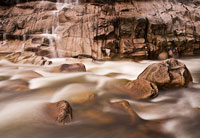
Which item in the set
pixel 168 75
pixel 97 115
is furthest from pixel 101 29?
pixel 97 115

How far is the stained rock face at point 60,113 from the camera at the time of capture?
8.16 feet

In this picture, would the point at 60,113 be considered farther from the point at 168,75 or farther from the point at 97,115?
the point at 168,75

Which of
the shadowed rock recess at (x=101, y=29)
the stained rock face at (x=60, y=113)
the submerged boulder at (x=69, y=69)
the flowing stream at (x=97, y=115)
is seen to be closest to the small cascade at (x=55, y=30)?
the shadowed rock recess at (x=101, y=29)

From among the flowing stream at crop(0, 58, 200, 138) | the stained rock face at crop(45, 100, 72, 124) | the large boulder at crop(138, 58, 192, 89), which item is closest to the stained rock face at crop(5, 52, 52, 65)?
the flowing stream at crop(0, 58, 200, 138)

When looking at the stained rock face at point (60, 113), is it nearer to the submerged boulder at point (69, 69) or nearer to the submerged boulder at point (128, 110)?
the submerged boulder at point (128, 110)

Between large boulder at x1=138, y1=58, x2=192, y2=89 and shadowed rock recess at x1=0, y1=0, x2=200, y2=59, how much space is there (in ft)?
16.9

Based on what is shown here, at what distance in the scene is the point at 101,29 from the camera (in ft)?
31.0

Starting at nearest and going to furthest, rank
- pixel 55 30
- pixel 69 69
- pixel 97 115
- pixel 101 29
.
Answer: pixel 97 115, pixel 69 69, pixel 101 29, pixel 55 30

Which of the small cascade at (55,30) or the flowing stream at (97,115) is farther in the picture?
the small cascade at (55,30)

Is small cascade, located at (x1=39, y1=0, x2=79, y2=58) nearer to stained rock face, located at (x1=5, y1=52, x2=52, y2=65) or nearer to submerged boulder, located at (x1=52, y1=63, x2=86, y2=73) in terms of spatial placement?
stained rock face, located at (x1=5, y1=52, x2=52, y2=65)

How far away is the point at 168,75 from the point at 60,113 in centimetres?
306

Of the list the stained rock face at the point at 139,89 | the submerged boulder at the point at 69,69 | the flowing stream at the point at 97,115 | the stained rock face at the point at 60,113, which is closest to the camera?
the flowing stream at the point at 97,115

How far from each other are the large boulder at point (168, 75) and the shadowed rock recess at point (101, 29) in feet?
16.9

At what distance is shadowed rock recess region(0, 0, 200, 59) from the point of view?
922 cm
